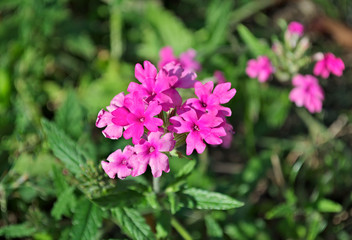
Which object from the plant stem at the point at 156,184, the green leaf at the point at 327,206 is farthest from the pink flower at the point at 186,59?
the green leaf at the point at 327,206

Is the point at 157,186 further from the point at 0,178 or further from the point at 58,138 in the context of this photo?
the point at 0,178

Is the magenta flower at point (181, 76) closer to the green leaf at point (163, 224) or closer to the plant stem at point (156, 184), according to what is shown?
the plant stem at point (156, 184)

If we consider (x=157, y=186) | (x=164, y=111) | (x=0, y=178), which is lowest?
(x=0, y=178)

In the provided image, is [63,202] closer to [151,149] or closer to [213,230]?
[151,149]

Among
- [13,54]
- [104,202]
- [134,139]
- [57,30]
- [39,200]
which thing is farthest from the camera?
[57,30]

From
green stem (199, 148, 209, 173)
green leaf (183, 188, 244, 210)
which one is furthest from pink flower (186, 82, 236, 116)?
green stem (199, 148, 209, 173)

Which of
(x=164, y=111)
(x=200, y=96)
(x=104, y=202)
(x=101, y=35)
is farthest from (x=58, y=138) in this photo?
(x=101, y=35)
